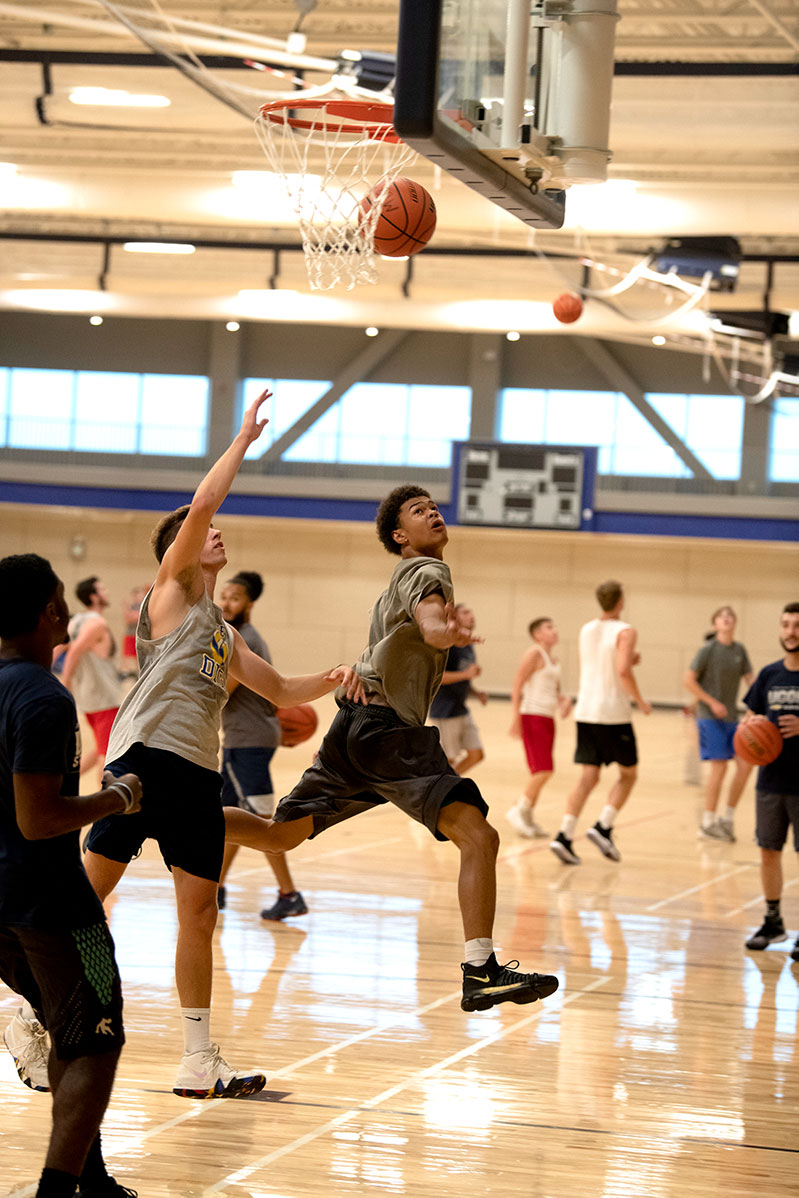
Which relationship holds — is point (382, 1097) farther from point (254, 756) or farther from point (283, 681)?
point (254, 756)

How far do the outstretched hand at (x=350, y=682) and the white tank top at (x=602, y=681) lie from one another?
17.4ft

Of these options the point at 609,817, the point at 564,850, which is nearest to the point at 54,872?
the point at 564,850

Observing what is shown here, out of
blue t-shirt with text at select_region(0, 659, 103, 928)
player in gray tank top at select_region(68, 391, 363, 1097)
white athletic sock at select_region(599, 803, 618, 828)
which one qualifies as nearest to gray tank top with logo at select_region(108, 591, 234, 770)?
player in gray tank top at select_region(68, 391, 363, 1097)

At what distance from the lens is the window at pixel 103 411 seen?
30.7 m

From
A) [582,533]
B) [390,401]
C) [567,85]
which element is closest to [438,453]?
[390,401]

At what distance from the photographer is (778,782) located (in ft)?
23.2

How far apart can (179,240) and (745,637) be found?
14.3m

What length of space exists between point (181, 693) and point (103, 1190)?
1.41 m

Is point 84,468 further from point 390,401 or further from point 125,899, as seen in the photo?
point 125,899

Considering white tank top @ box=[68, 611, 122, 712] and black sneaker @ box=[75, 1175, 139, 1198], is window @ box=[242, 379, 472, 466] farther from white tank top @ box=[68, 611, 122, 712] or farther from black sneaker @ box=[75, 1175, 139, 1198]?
black sneaker @ box=[75, 1175, 139, 1198]

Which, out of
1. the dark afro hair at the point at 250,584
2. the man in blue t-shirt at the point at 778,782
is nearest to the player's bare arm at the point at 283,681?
the dark afro hair at the point at 250,584

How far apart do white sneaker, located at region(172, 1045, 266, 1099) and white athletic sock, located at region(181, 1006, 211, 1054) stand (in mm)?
19

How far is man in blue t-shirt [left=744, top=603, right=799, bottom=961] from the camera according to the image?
7.04 meters

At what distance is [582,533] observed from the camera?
26.0 meters
